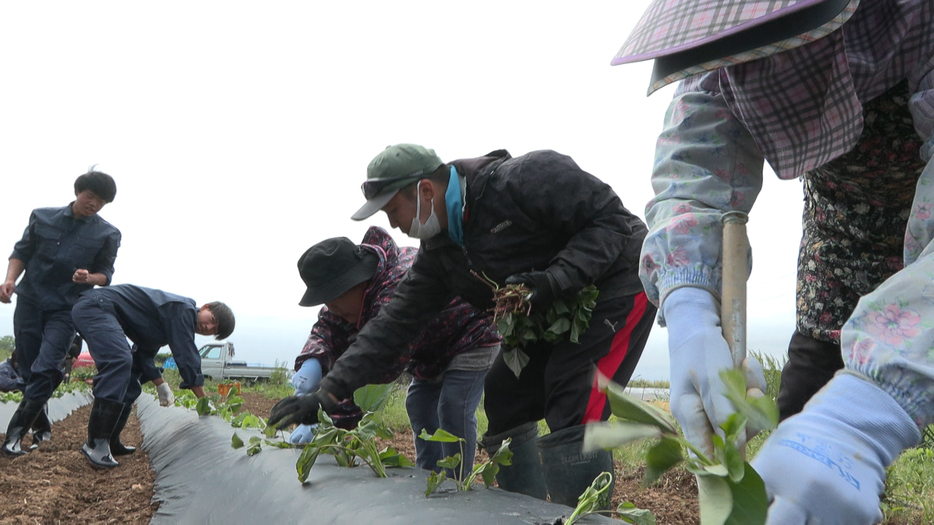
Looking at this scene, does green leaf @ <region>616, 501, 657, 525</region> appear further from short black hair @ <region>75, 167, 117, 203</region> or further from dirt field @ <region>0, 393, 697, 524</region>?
short black hair @ <region>75, 167, 117, 203</region>

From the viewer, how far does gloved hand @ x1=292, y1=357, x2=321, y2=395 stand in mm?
2961

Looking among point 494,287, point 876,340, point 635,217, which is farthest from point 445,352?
point 876,340

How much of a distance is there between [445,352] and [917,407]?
227 cm

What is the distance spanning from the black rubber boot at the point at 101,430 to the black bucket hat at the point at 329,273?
182 centimetres

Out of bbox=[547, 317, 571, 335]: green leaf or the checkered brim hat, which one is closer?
the checkered brim hat

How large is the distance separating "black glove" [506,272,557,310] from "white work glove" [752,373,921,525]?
135cm

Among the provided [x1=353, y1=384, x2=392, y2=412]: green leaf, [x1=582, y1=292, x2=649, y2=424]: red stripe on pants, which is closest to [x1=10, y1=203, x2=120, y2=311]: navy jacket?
[x1=353, y1=384, x2=392, y2=412]: green leaf

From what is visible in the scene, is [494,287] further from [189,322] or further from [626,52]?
[189,322]

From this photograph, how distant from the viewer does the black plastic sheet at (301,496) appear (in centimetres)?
136

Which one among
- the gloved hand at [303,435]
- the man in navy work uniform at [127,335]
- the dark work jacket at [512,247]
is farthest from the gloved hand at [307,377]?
the man in navy work uniform at [127,335]

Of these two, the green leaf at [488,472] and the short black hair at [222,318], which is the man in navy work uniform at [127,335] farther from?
the green leaf at [488,472]

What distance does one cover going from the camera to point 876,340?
0.71 metres

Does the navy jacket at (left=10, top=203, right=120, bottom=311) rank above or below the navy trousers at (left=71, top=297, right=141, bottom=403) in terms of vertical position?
above

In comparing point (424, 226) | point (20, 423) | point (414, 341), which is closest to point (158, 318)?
point (20, 423)
